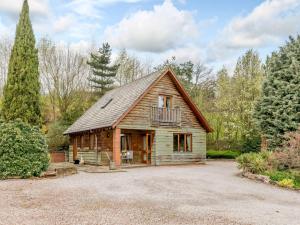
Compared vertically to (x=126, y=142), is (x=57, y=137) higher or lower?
higher

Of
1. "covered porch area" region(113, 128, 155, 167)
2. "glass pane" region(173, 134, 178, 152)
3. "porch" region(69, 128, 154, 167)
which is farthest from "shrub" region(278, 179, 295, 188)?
"glass pane" region(173, 134, 178, 152)

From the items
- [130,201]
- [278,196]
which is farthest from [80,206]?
[278,196]

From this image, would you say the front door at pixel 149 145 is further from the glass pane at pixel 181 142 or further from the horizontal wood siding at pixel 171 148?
the glass pane at pixel 181 142

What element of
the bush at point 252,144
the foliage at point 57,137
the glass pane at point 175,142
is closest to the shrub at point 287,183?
the glass pane at point 175,142

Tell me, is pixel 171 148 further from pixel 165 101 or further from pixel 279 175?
pixel 279 175

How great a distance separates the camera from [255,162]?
52.4 ft

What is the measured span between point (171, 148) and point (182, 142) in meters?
1.45

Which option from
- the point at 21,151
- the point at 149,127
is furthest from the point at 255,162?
the point at 21,151

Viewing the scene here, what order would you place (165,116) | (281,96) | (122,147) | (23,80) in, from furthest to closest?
(122,147) < (165,116) < (281,96) < (23,80)

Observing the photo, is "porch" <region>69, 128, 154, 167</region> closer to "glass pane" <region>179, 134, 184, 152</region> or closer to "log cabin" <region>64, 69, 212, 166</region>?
"log cabin" <region>64, 69, 212, 166</region>

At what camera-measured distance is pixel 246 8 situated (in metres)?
15.4

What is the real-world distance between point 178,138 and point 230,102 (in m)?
9.99

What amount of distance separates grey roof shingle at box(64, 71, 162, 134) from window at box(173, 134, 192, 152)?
431cm

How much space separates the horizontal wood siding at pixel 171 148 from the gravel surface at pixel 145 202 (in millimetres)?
8340
